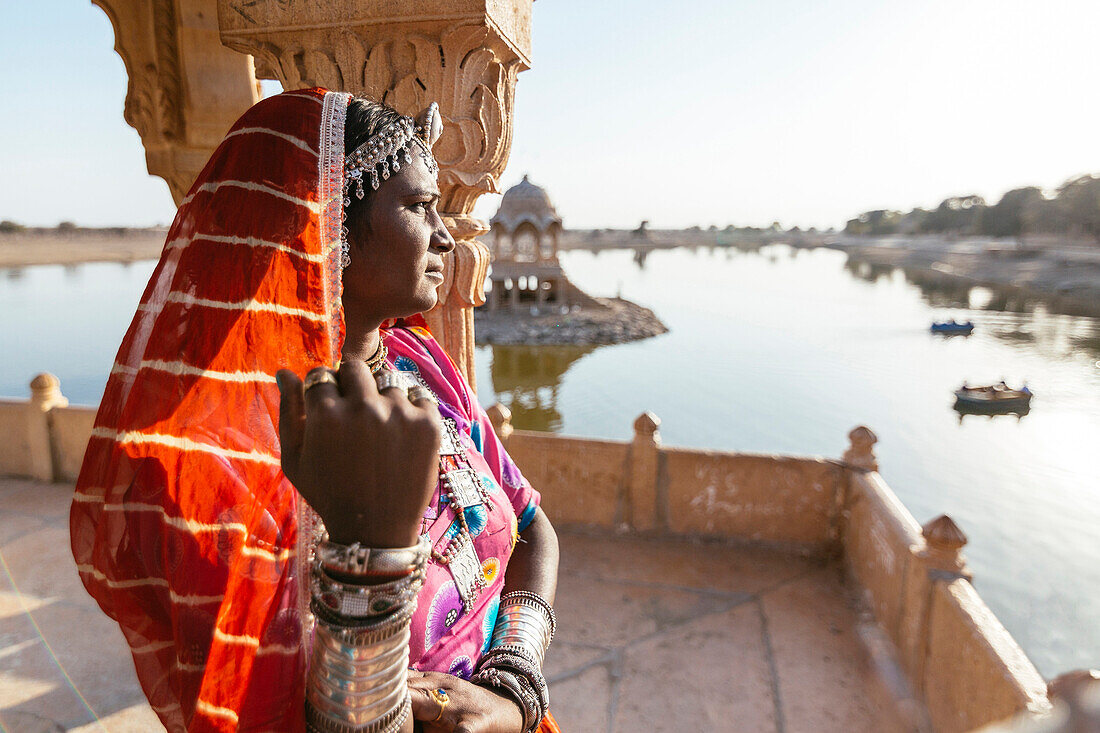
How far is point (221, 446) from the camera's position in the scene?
843 millimetres

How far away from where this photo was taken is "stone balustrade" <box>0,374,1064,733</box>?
7.95 feet

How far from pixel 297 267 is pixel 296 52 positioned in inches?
50.2

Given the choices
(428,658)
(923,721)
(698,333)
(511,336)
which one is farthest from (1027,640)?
(698,333)

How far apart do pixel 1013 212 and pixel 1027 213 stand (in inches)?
111

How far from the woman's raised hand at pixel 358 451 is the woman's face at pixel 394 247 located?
39 cm

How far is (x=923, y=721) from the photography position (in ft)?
8.52

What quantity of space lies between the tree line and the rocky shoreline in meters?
26.0

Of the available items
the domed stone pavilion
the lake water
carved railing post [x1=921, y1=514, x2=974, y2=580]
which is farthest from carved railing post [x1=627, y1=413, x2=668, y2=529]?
the domed stone pavilion

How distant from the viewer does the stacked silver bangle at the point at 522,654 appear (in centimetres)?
110

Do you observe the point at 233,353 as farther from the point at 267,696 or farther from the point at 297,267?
the point at 267,696

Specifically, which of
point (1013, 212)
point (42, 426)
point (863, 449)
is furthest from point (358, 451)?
point (1013, 212)

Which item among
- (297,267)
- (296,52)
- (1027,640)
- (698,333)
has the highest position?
(296,52)

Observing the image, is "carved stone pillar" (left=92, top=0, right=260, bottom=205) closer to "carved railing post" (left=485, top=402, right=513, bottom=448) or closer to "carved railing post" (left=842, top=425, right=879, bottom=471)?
"carved railing post" (left=485, top=402, right=513, bottom=448)

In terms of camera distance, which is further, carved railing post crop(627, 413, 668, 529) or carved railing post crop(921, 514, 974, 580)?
carved railing post crop(627, 413, 668, 529)
